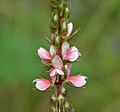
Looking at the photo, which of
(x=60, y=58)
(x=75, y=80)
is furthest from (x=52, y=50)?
(x=75, y=80)

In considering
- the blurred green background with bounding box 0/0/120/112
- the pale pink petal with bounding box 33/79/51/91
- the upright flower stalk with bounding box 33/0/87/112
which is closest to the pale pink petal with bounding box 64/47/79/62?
the upright flower stalk with bounding box 33/0/87/112

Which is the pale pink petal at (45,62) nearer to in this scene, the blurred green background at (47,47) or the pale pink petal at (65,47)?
the pale pink petal at (65,47)

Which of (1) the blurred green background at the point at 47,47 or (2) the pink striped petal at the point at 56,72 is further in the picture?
(1) the blurred green background at the point at 47,47

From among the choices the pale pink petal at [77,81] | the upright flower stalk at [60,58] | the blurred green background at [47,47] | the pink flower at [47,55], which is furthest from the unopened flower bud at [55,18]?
the blurred green background at [47,47]

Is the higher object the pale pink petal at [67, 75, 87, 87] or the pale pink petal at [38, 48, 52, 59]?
the pale pink petal at [38, 48, 52, 59]

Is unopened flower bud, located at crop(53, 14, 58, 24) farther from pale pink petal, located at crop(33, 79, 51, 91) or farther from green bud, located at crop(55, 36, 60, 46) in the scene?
pale pink petal, located at crop(33, 79, 51, 91)
